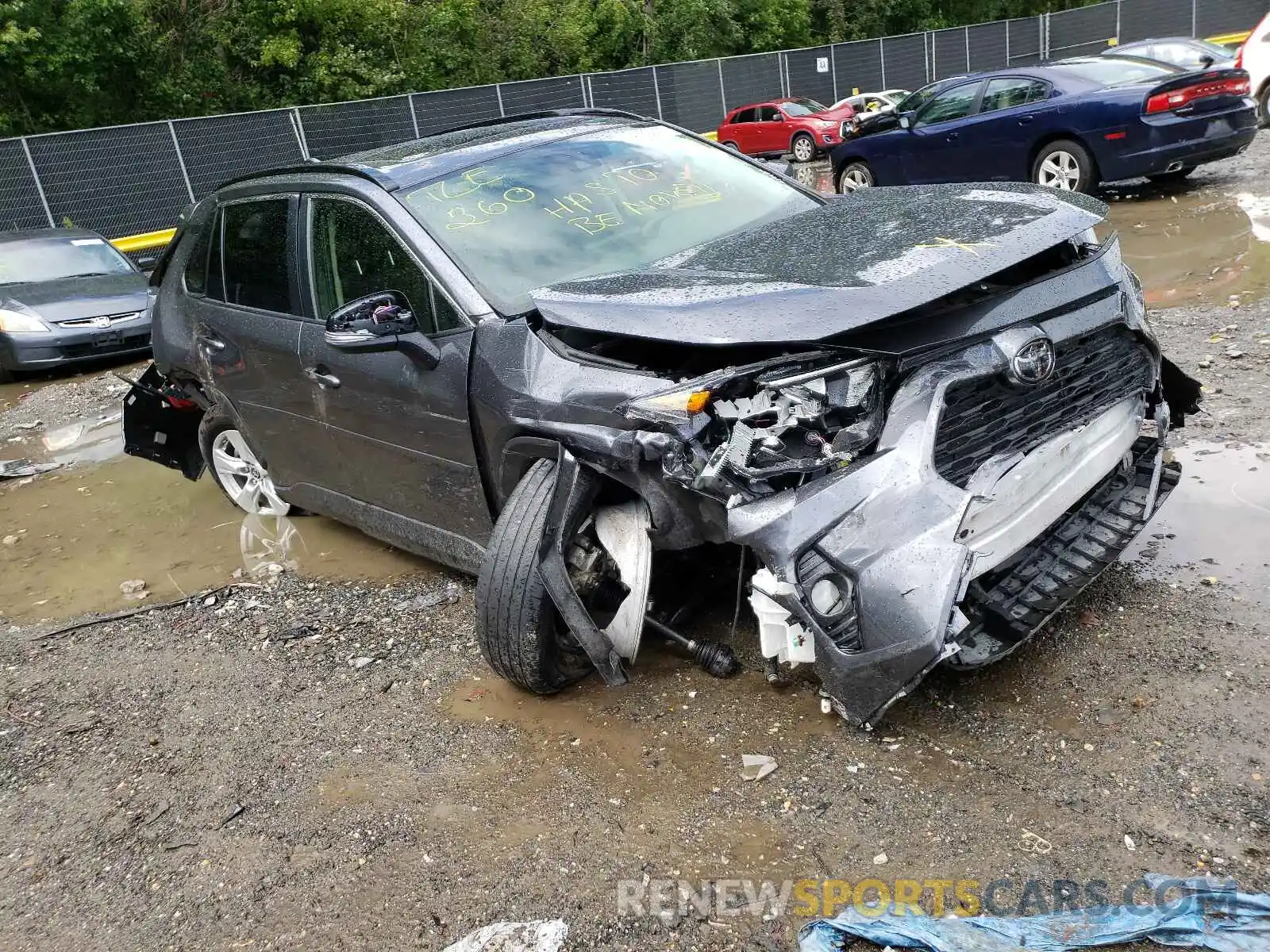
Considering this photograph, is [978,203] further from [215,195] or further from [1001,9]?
[1001,9]

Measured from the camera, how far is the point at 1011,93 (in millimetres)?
10453

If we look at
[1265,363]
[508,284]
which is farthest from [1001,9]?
[508,284]

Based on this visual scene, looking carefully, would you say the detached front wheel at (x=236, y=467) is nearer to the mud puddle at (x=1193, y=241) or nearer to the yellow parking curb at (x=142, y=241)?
the mud puddle at (x=1193, y=241)

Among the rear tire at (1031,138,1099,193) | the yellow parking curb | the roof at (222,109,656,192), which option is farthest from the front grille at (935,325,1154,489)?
the yellow parking curb

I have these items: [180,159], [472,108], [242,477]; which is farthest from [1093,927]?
A: [472,108]

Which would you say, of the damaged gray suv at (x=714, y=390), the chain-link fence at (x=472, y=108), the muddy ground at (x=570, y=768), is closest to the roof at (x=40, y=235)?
the chain-link fence at (x=472, y=108)

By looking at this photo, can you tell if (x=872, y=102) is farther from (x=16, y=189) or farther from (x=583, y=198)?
(x=583, y=198)

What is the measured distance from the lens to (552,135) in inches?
173

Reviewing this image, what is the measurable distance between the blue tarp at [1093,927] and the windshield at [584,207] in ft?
7.25

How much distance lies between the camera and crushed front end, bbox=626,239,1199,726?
2.60 metres

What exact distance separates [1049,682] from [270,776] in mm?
2530

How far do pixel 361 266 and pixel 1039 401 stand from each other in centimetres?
258

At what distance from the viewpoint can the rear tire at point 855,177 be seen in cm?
1222

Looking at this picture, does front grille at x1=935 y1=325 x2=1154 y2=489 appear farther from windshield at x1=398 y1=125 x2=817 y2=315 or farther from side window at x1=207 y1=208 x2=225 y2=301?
side window at x1=207 y1=208 x2=225 y2=301
